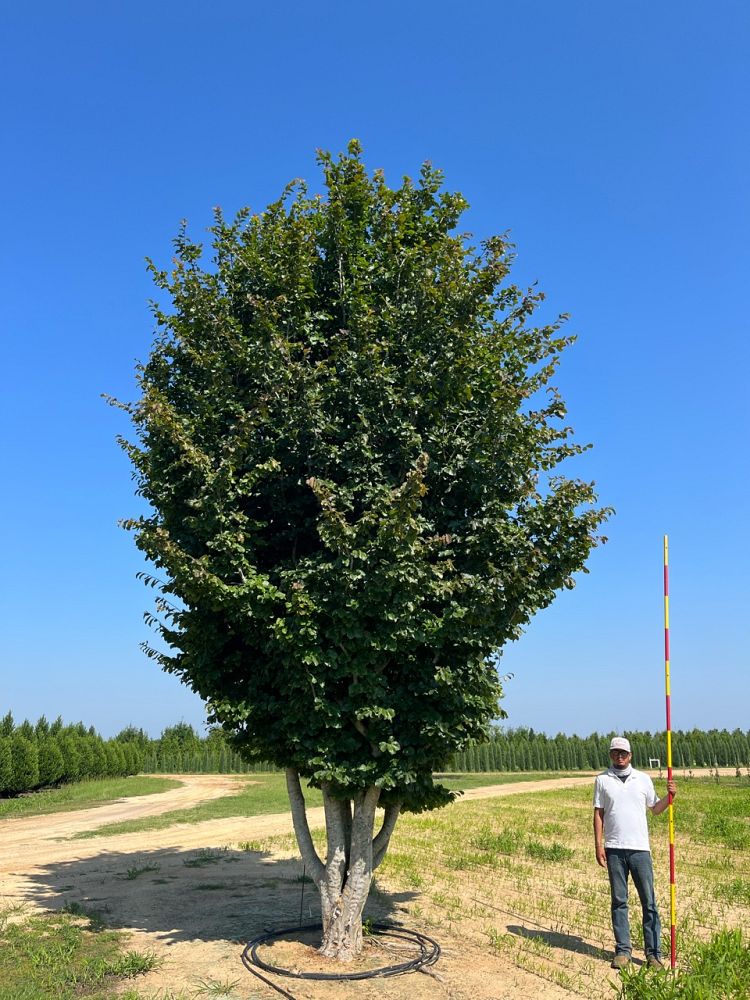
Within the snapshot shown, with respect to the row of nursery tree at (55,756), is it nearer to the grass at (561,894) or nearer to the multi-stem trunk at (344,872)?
the grass at (561,894)

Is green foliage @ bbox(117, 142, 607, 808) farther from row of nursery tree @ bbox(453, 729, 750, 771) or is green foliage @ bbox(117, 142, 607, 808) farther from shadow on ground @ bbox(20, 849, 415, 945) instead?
row of nursery tree @ bbox(453, 729, 750, 771)

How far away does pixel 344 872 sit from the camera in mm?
9250

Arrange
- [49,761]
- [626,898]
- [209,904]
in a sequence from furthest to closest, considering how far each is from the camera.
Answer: [49,761] → [209,904] → [626,898]

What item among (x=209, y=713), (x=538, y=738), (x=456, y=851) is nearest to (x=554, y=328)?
(x=209, y=713)

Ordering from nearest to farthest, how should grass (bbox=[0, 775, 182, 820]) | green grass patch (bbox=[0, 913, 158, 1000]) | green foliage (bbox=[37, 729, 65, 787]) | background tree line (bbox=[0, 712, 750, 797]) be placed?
green grass patch (bbox=[0, 913, 158, 1000]) < grass (bbox=[0, 775, 182, 820]) < green foliage (bbox=[37, 729, 65, 787]) < background tree line (bbox=[0, 712, 750, 797])

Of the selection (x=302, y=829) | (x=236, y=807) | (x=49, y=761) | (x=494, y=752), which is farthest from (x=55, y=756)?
(x=302, y=829)

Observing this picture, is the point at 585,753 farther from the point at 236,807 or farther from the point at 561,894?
the point at 561,894

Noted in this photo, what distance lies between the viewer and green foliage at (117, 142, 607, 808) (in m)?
8.12

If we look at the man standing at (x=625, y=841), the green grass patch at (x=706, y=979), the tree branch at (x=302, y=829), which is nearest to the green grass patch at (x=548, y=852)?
the man standing at (x=625, y=841)

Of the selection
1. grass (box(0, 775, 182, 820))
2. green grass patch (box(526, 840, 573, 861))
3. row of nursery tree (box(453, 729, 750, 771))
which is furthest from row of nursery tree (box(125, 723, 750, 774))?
green grass patch (box(526, 840, 573, 861))

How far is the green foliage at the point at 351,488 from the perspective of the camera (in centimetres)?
812

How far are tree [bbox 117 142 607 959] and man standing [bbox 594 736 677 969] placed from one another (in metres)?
1.52

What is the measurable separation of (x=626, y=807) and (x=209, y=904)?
639 centimetres

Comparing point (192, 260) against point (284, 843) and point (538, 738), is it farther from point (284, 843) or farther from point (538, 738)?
point (538, 738)
